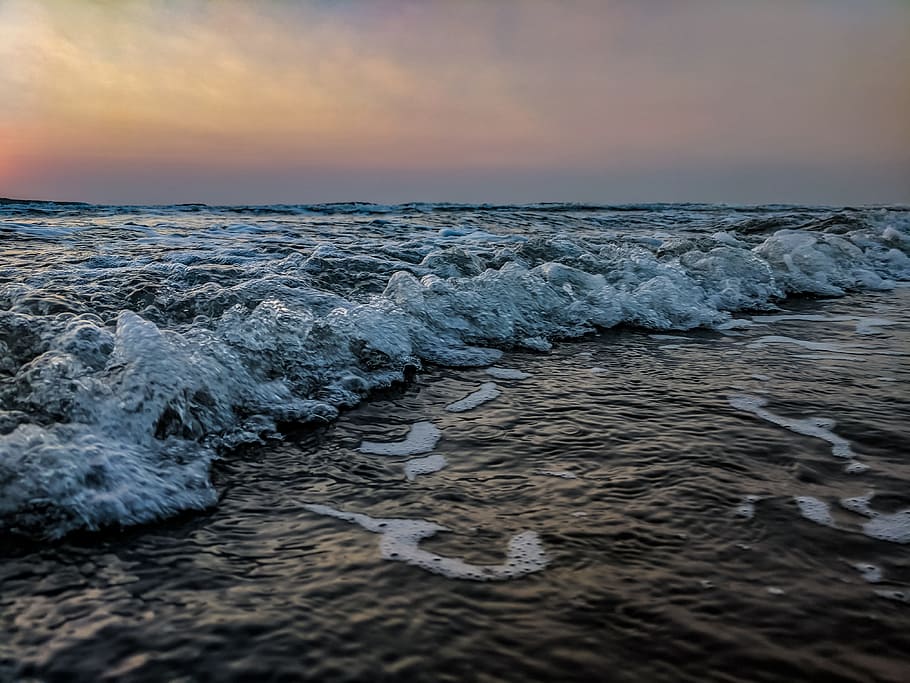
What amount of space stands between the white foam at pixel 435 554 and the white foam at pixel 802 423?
1732 millimetres

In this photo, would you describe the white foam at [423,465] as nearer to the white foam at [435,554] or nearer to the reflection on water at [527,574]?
the reflection on water at [527,574]

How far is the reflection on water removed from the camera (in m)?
1.69

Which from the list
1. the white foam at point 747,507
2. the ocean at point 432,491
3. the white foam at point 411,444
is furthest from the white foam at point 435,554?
the white foam at point 747,507

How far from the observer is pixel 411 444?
325cm

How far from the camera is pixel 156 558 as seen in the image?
86.2 inches

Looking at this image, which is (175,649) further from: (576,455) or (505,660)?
(576,455)

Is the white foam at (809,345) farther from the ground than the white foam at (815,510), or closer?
farther from the ground

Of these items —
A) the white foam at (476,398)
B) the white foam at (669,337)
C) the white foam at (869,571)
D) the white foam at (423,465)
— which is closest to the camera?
the white foam at (869,571)

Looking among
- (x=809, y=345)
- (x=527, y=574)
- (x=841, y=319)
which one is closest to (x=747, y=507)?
(x=527, y=574)

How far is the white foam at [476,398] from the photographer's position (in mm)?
3834

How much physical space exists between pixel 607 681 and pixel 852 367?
12.6ft

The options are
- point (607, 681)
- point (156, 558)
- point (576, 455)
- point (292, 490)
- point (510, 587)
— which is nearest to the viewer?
point (607, 681)

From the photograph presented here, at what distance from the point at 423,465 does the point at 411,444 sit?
278 mm

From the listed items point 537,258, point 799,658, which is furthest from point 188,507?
point 537,258
